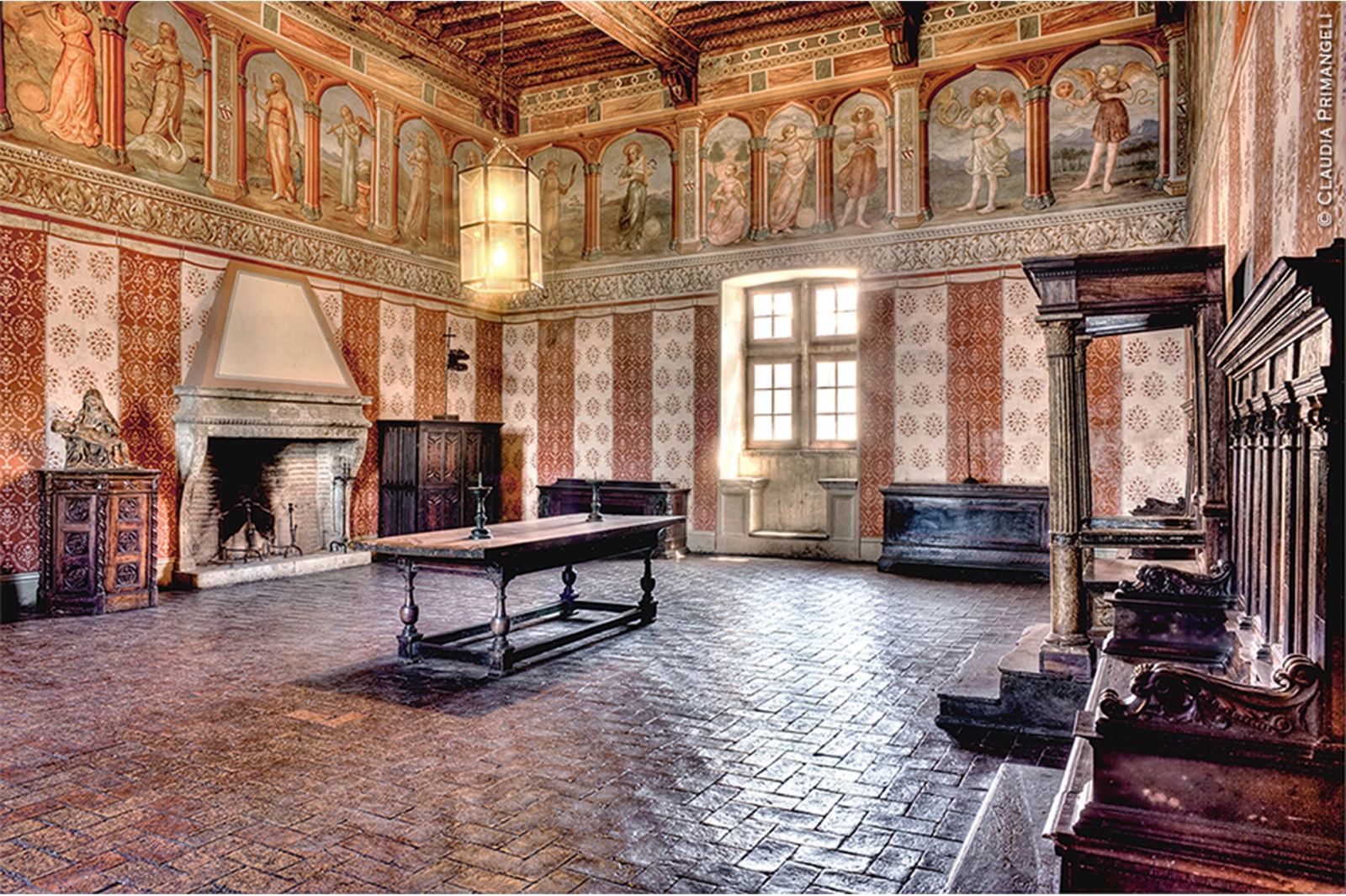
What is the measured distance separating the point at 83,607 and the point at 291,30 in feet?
24.1

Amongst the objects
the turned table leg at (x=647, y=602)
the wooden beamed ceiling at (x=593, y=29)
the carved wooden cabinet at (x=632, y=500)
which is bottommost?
the turned table leg at (x=647, y=602)

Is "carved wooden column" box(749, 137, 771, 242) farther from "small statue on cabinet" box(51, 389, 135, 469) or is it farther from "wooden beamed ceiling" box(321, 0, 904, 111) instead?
"small statue on cabinet" box(51, 389, 135, 469)

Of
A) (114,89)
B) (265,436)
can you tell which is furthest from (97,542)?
(114,89)

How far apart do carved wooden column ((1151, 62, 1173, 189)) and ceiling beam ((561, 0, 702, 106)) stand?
607cm

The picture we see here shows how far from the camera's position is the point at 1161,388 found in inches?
387

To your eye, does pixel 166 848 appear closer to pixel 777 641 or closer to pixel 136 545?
pixel 777 641

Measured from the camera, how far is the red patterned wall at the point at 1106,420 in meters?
10.1

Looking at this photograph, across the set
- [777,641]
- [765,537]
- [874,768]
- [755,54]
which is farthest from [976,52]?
[874,768]

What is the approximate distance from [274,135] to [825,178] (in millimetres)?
7211

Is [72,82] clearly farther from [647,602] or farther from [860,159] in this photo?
[860,159]

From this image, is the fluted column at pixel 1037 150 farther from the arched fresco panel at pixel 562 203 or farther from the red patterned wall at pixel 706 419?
the arched fresco panel at pixel 562 203

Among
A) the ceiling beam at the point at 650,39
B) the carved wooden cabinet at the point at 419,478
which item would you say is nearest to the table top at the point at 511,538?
the carved wooden cabinet at the point at 419,478

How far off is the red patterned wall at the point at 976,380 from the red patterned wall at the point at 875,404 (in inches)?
31.2

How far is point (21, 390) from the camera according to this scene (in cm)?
802
